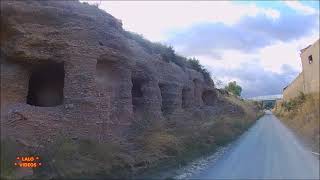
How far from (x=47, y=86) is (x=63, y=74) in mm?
855

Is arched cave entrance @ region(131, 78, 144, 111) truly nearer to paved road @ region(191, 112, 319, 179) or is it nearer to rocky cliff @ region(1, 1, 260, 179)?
rocky cliff @ region(1, 1, 260, 179)

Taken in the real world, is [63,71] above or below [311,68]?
below

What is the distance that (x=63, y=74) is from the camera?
17.3 metres

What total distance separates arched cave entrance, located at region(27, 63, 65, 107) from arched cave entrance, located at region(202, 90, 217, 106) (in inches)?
1104

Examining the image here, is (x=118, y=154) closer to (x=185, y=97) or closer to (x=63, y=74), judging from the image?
(x=63, y=74)

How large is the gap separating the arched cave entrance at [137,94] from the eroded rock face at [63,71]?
2.71 meters

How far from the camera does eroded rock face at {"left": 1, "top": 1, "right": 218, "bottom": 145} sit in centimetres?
1480

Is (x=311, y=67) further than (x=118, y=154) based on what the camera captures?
Yes

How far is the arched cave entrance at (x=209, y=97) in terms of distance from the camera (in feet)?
147

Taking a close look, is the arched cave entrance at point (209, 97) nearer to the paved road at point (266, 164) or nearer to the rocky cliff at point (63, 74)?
the paved road at point (266, 164)

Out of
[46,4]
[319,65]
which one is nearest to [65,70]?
[46,4]

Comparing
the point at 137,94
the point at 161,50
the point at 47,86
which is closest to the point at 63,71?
the point at 47,86

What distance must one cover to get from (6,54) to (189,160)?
7920mm

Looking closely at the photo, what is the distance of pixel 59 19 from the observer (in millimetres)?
16406
